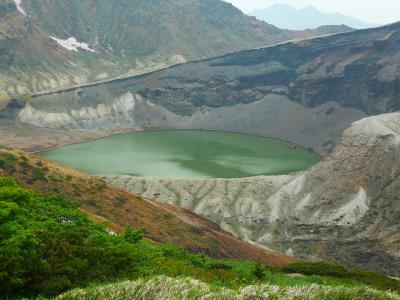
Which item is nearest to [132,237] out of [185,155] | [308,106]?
[185,155]

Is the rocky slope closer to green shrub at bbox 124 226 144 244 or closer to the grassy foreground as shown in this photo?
green shrub at bbox 124 226 144 244

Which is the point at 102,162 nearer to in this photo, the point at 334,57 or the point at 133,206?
the point at 133,206

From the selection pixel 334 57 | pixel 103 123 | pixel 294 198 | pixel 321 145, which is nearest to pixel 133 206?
pixel 294 198

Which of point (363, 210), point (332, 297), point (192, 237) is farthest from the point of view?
point (363, 210)

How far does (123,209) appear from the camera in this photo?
6009cm

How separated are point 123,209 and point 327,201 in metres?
36.5

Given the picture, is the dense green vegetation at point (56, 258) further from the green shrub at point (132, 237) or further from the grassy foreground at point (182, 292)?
the green shrub at point (132, 237)

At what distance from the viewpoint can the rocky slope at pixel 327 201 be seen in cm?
7262

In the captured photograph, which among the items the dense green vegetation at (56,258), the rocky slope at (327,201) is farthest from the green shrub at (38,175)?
the rocky slope at (327,201)

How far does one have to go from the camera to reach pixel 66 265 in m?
20.6

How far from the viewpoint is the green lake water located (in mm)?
117956

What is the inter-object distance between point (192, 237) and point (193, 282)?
42.2 m

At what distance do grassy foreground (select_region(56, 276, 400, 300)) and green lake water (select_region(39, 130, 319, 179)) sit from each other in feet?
303

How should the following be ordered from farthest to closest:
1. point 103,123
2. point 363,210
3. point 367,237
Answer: point 103,123, point 363,210, point 367,237
